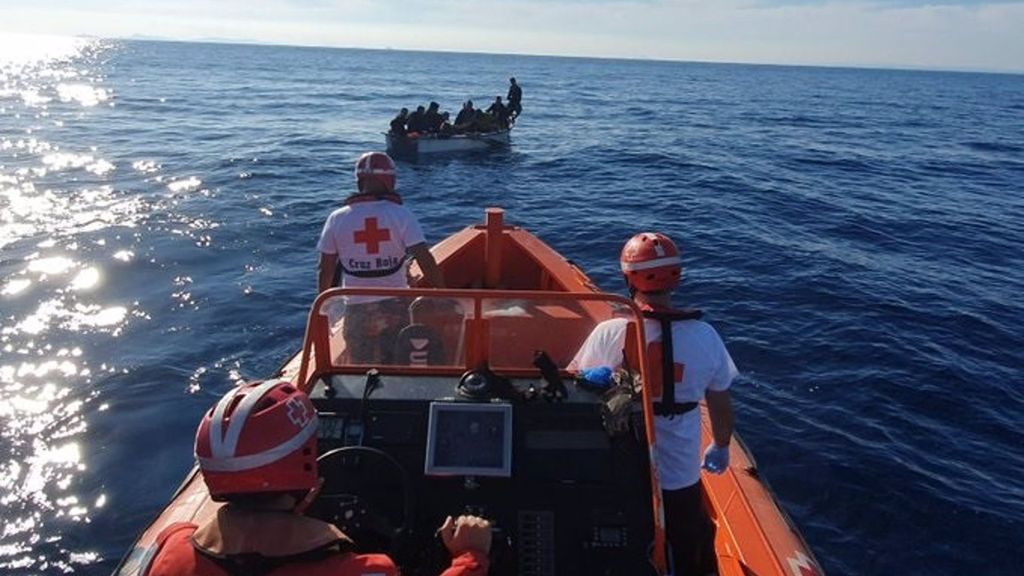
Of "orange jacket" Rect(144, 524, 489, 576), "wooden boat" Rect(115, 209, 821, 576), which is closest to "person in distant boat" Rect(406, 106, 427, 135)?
"wooden boat" Rect(115, 209, 821, 576)

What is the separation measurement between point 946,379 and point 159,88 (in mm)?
54818

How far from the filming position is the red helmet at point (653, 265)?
372 centimetres

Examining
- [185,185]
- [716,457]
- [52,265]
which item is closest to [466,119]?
[185,185]

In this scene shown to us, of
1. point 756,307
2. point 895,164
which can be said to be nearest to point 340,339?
point 756,307

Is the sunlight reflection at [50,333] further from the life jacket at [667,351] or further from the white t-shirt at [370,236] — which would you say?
the life jacket at [667,351]

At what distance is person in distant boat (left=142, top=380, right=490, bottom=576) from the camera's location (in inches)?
85.1

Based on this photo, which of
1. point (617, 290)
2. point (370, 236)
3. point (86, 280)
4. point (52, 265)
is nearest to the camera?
point (370, 236)

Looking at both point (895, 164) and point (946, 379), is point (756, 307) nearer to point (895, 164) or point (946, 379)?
point (946, 379)

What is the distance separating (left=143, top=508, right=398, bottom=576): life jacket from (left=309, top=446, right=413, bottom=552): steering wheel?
104 centimetres

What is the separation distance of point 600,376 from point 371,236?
2.17m

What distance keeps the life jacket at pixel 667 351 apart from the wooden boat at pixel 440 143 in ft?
72.6

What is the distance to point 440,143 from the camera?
2569 centimetres

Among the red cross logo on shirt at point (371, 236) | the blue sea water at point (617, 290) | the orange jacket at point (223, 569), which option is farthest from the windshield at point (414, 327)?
the blue sea water at point (617, 290)

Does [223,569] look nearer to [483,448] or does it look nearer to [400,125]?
[483,448]
